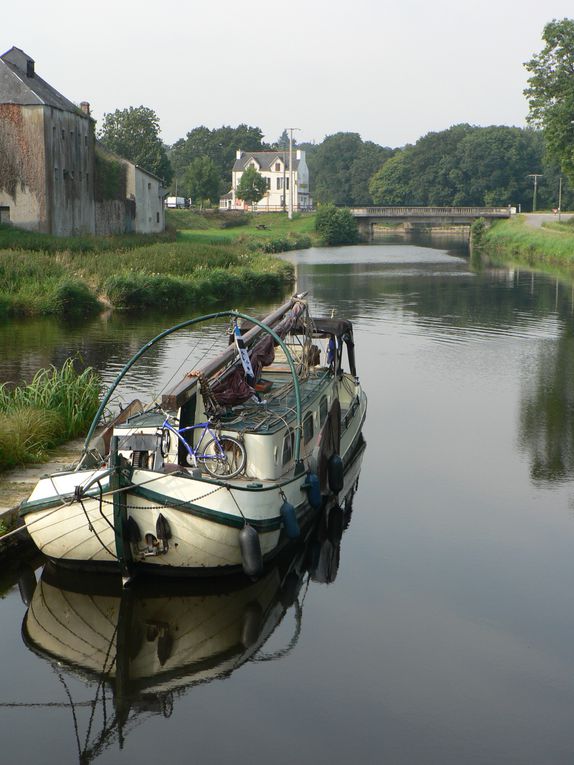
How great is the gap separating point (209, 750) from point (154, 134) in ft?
355

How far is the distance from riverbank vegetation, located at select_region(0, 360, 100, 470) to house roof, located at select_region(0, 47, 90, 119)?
37.2m

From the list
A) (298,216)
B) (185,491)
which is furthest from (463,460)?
(298,216)

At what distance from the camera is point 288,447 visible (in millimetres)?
16000

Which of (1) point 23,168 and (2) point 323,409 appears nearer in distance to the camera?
(2) point 323,409

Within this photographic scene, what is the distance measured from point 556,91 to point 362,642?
73.8 m

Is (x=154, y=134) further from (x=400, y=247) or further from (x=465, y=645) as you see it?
(x=465, y=645)

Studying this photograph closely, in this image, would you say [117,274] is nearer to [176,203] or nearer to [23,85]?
[23,85]

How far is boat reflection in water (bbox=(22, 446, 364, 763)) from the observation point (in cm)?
1182

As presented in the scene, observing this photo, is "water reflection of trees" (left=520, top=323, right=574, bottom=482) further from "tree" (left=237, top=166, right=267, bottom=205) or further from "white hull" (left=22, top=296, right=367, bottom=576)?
"tree" (left=237, top=166, right=267, bottom=205)

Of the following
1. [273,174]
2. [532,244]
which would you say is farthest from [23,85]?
[273,174]

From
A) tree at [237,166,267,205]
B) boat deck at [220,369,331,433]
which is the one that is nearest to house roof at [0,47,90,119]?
boat deck at [220,369,331,433]

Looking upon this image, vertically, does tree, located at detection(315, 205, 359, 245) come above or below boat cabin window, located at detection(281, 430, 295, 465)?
above

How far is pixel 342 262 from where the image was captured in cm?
8144

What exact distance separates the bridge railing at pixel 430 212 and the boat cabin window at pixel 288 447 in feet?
349
